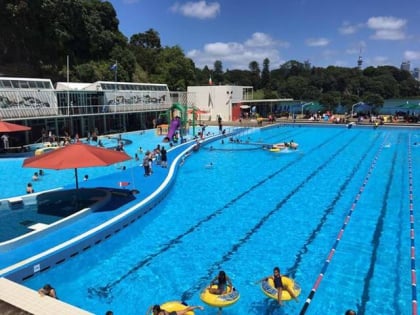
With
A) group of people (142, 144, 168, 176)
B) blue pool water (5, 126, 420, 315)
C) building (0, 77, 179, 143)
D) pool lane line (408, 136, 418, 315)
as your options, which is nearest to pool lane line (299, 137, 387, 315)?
blue pool water (5, 126, 420, 315)

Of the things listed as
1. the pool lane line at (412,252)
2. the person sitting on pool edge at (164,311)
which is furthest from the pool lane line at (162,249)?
the pool lane line at (412,252)

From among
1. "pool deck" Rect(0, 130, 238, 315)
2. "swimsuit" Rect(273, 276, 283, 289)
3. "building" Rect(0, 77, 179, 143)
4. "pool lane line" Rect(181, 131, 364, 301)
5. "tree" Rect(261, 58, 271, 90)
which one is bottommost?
"pool lane line" Rect(181, 131, 364, 301)

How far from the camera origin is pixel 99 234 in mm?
10047

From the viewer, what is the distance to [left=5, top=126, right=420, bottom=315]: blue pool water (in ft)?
25.6

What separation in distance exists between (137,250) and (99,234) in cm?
113

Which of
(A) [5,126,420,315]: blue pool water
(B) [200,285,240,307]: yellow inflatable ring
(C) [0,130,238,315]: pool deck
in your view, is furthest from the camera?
(A) [5,126,420,315]: blue pool water

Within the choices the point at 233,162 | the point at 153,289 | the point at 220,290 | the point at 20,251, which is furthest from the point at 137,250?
the point at 233,162

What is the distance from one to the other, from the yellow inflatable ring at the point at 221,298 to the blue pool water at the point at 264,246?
284 millimetres

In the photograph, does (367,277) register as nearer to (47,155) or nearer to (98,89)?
(47,155)

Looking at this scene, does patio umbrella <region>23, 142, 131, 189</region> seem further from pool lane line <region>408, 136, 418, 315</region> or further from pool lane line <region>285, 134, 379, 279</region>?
pool lane line <region>408, 136, 418, 315</region>

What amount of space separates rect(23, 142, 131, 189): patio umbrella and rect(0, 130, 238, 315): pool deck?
158 cm

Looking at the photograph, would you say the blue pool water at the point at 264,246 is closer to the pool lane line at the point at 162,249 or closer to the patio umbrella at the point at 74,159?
the pool lane line at the point at 162,249

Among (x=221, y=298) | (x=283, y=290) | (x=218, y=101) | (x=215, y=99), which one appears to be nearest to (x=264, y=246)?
(x=283, y=290)

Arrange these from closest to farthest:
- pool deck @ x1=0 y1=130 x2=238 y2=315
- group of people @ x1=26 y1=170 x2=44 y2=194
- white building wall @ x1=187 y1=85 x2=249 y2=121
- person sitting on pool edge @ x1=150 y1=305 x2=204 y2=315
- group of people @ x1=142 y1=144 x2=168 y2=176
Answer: pool deck @ x1=0 y1=130 x2=238 y2=315 < person sitting on pool edge @ x1=150 y1=305 x2=204 y2=315 < group of people @ x1=26 y1=170 x2=44 y2=194 < group of people @ x1=142 y1=144 x2=168 y2=176 < white building wall @ x1=187 y1=85 x2=249 y2=121
